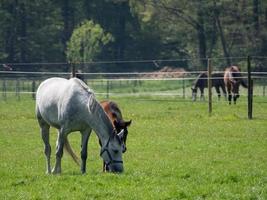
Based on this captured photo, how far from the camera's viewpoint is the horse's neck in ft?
33.8

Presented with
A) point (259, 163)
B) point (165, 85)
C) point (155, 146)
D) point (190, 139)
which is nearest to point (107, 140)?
point (259, 163)

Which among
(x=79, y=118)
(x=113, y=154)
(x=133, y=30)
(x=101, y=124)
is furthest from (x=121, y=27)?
(x=113, y=154)

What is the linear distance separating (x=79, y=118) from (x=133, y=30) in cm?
5606

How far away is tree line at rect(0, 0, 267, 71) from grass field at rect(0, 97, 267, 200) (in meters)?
31.6

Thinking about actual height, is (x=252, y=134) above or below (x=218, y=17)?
below

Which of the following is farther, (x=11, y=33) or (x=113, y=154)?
(x=11, y=33)

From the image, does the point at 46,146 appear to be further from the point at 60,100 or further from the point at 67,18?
the point at 67,18

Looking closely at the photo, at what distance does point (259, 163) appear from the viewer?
38.9 feet

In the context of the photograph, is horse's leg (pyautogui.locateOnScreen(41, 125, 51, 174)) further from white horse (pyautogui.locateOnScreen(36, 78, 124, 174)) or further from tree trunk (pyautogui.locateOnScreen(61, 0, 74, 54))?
tree trunk (pyautogui.locateOnScreen(61, 0, 74, 54))

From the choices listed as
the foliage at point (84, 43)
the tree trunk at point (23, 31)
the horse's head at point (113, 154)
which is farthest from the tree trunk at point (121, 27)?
the horse's head at point (113, 154)

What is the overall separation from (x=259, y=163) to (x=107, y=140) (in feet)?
10.0

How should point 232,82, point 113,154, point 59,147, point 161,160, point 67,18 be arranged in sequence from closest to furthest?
point 113,154 < point 59,147 < point 161,160 < point 232,82 < point 67,18

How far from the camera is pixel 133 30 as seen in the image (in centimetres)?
6619

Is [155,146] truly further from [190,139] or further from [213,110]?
[213,110]
